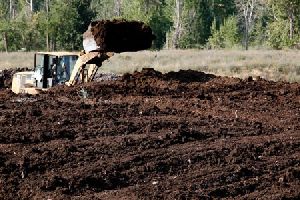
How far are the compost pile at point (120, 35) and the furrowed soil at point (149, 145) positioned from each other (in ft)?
4.08

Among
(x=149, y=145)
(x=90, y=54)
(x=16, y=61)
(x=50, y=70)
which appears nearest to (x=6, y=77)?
(x=16, y=61)

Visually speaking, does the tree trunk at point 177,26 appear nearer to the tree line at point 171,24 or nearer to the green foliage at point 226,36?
the tree line at point 171,24

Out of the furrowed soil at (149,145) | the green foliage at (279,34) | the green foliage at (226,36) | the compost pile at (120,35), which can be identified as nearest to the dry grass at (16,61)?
the compost pile at (120,35)

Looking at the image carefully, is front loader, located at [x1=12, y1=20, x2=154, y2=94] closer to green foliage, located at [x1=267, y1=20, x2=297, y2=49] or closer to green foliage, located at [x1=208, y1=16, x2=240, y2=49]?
green foliage, located at [x1=267, y1=20, x2=297, y2=49]

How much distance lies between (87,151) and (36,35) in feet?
150

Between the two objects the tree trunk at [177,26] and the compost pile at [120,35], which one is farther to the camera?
the tree trunk at [177,26]

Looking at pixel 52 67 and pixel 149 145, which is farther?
pixel 52 67

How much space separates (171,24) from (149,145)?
53622 millimetres

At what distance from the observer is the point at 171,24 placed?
208 ft

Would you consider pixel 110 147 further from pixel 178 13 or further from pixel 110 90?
pixel 178 13

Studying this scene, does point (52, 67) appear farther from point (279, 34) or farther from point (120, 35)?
point (279, 34)

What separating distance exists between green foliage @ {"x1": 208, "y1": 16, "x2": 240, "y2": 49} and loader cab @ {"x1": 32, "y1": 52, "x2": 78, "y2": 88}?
40.4m

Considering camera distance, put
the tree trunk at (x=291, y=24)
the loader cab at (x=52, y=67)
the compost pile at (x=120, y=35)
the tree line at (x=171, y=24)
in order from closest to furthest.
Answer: the compost pile at (x=120, y=35) < the loader cab at (x=52, y=67) < the tree trunk at (x=291, y=24) < the tree line at (x=171, y=24)

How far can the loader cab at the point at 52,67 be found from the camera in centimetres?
1780
